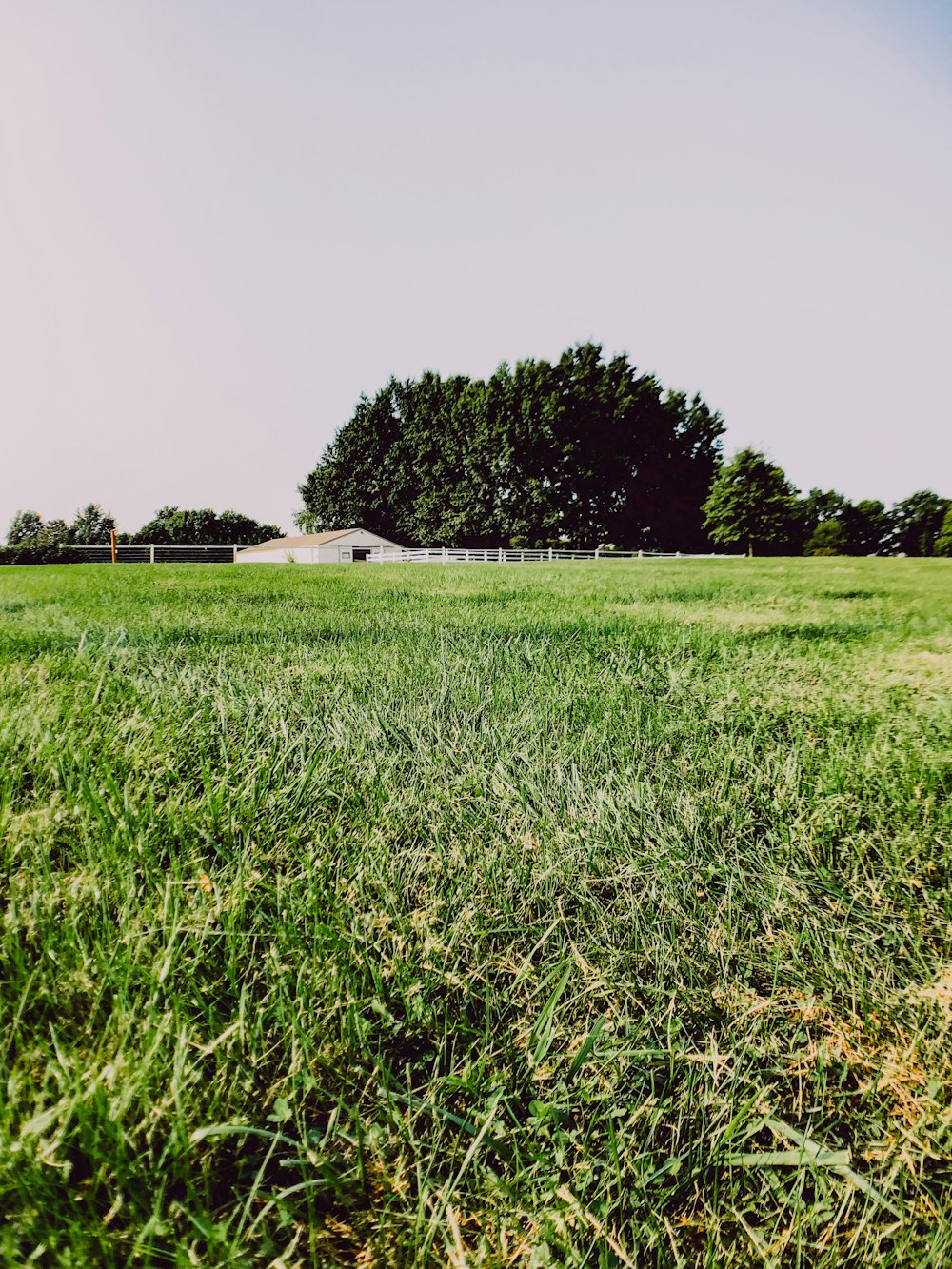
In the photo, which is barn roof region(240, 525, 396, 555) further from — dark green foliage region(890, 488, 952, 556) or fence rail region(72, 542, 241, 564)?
dark green foliage region(890, 488, 952, 556)

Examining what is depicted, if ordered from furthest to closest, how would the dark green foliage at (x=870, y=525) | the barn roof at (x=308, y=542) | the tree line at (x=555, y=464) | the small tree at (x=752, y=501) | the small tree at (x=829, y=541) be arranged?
the dark green foliage at (x=870, y=525)
the barn roof at (x=308, y=542)
the small tree at (x=829, y=541)
the tree line at (x=555, y=464)
the small tree at (x=752, y=501)

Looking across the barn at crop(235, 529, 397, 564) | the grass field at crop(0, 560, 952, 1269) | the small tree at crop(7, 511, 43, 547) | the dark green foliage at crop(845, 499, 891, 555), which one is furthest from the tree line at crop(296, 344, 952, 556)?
the small tree at crop(7, 511, 43, 547)

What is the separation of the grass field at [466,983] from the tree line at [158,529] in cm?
7771

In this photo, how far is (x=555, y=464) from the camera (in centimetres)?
4356

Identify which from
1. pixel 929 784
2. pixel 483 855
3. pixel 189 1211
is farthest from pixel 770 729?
pixel 189 1211

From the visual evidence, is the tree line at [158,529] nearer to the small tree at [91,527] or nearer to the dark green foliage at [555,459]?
the small tree at [91,527]

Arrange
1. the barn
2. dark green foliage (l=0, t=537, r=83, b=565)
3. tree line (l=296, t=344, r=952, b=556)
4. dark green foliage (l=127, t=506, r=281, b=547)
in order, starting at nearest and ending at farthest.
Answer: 1. dark green foliage (l=0, t=537, r=83, b=565)
2. tree line (l=296, t=344, r=952, b=556)
3. the barn
4. dark green foliage (l=127, t=506, r=281, b=547)

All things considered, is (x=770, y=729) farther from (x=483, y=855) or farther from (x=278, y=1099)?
(x=278, y=1099)

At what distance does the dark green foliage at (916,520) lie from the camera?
201ft

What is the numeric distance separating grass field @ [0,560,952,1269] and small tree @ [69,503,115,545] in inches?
3635

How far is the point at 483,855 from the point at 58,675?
205cm

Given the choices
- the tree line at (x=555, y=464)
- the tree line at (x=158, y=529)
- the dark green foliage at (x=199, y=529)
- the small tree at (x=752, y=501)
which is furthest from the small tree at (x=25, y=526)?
the small tree at (x=752, y=501)

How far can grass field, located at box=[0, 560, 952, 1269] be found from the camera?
28.7 inches

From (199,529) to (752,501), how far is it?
66170 millimetres
